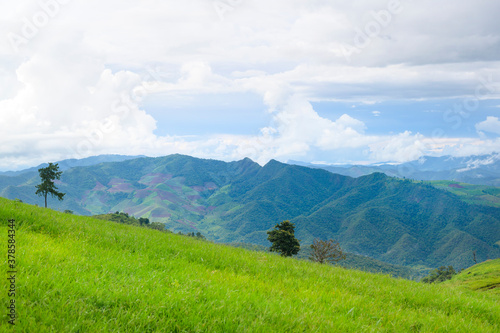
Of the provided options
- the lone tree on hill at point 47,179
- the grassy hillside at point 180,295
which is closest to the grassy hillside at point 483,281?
the grassy hillside at point 180,295

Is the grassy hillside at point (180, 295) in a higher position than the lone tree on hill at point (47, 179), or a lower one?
lower

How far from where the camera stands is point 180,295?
5.93 metres

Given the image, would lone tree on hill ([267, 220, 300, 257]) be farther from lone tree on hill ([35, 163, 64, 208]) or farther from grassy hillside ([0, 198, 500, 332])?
lone tree on hill ([35, 163, 64, 208])

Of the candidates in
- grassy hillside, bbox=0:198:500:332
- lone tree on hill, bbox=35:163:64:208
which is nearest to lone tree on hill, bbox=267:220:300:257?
grassy hillside, bbox=0:198:500:332

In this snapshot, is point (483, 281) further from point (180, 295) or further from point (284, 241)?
point (180, 295)

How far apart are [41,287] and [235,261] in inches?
229

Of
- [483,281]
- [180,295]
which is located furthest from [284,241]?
[180,295]

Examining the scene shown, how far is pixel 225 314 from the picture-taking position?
557cm

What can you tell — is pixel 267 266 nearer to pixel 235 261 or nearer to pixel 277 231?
pixel 235 261

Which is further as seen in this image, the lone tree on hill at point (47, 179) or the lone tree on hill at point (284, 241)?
the lone tree on hill at point (47, 179)

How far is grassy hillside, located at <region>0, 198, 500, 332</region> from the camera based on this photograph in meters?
5.13

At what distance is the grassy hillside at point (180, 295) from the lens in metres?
5.13

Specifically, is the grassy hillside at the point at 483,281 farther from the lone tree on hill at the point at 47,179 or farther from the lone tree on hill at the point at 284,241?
the lone tree on hill at the point at 47,179

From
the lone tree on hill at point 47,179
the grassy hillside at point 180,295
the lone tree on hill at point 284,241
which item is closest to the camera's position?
the grassy hillside at point 180,295
